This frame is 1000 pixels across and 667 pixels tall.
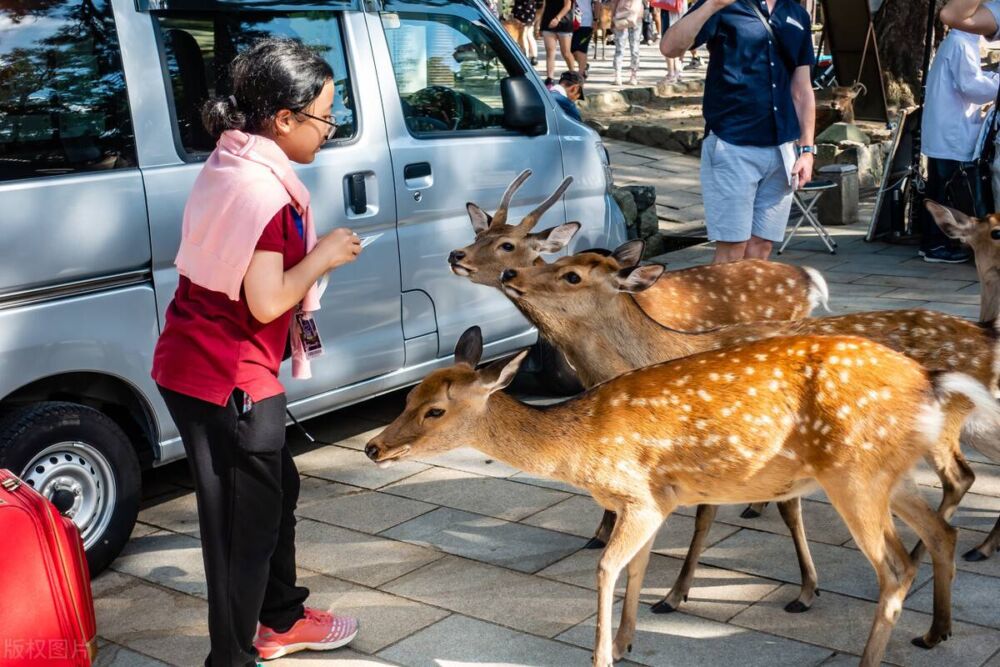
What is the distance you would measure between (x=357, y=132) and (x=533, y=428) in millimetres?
2049

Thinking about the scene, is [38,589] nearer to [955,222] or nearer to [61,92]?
[61,92]

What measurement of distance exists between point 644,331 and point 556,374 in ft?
6.18

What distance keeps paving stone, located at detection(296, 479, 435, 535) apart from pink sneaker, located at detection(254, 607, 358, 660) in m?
0.98

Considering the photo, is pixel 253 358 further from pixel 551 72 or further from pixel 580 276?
pixel 551 72

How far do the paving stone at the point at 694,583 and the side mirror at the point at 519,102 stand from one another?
86.8 inches

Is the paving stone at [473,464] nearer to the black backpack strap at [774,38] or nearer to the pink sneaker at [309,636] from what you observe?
the pink sneaker at [309,636]

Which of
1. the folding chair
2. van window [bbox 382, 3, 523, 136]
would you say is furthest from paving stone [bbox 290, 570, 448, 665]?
the folding chair

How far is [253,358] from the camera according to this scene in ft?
10.6

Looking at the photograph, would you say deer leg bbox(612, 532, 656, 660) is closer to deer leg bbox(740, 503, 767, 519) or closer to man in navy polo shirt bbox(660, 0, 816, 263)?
deer leg bbox(740, 503, 767, 519)

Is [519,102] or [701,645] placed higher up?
[519,102]

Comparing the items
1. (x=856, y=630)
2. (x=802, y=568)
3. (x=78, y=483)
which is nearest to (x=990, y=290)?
(x=802, y=568)

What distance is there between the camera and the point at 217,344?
3.18 meters

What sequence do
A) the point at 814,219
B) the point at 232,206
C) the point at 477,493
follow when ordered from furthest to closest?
1. the point at 814,219
2. the point at 477,493
3. the point at 232,206

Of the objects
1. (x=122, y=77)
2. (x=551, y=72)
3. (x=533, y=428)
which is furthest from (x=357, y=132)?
(x=551, y=72)
